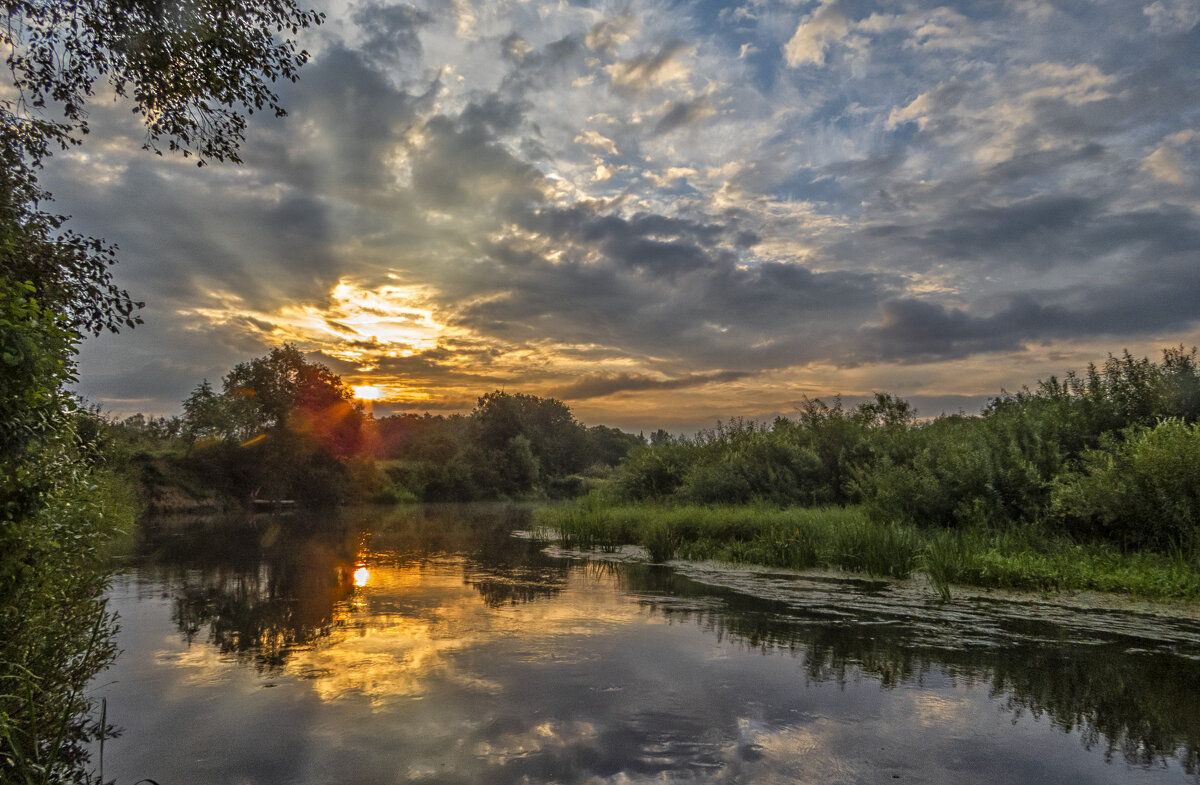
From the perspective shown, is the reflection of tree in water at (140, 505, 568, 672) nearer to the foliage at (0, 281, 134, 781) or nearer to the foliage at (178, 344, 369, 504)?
the foliage at (0, 281, 134, 781)

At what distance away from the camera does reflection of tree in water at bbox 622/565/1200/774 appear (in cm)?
592

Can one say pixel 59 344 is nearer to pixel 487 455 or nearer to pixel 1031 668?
pixel 1031 668

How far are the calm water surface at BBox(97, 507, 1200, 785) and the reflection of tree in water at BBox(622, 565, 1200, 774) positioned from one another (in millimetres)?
33

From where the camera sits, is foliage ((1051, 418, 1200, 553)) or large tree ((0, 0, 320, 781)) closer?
large tree ((0, 0, 320, 781))

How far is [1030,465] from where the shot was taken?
1391 centimetres

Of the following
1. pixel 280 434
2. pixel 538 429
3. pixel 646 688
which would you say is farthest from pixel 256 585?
pixel 538 429

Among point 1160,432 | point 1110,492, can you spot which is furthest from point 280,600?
point 1160,432

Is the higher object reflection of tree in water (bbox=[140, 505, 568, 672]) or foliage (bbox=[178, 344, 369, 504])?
foliage (bbox=[178, 344, 369, 504])

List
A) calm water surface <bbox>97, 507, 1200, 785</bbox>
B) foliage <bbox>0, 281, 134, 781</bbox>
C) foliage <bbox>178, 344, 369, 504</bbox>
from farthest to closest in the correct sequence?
foliage <bbox>178, 344, 369, 504</bbox> < calm water surface <bbox>97, 507, 1200, 785</bbox> < foliage <bbox>0, 281, 134, 781</bbox>

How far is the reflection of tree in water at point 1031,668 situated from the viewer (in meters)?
5.92

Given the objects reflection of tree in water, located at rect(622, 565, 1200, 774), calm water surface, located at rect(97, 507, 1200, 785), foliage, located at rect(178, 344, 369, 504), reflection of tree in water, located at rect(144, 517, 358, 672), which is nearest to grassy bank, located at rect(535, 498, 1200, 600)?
calm water surface, located at rect(97, 507, 1200, 785)

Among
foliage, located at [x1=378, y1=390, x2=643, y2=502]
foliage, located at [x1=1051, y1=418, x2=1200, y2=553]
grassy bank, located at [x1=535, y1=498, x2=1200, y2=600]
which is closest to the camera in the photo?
grassy bank, located at [x1=535, y1=498, x2=1200, y2=600]

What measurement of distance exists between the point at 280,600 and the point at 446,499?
51.2 meters

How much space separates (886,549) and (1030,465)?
3.51 metres
